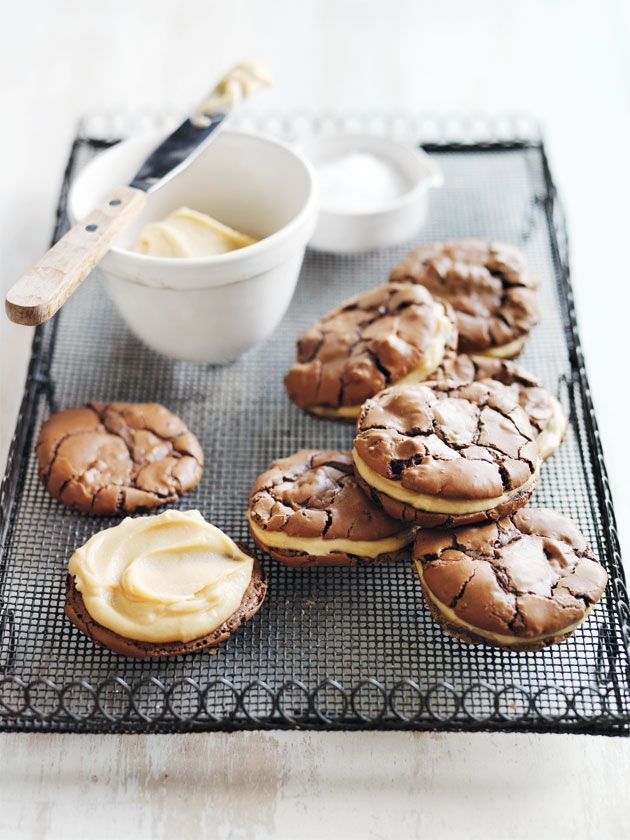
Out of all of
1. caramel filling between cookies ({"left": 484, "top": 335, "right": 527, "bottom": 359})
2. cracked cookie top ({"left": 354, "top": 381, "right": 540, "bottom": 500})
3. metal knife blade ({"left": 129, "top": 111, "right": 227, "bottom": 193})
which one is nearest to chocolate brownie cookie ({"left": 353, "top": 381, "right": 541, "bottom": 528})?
cracked cookie top ({"left": 354, "top": 381, "right": 540, "bottom": 500})

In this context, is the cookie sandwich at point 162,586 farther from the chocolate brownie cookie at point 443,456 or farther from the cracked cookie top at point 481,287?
the cracked cookie top at point 481,287

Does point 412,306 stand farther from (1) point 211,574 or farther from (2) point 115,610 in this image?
(2) point 115,610

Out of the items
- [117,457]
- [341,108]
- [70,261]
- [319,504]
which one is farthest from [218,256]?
[341,108]

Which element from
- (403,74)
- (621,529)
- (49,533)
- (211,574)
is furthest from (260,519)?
(403,74)

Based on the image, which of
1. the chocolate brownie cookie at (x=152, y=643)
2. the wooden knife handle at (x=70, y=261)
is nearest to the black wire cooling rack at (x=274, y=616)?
the chocolate brownie cookie at (x=152, y=643)

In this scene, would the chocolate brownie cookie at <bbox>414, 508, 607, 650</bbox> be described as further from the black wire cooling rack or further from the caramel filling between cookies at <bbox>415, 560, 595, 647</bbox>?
the black wire cooling rack

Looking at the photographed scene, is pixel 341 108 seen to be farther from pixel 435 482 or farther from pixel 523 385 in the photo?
pixel 435 482
